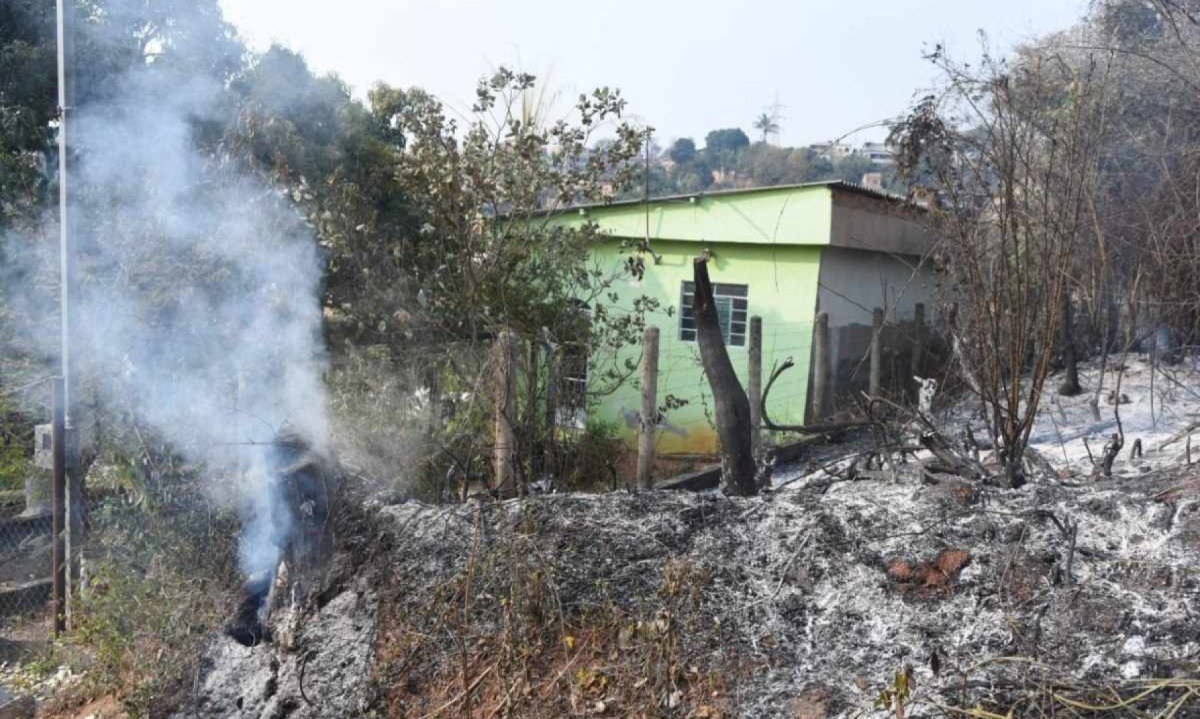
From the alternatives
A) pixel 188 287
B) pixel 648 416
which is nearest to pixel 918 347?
pixel 648 416

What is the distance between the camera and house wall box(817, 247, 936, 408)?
12.1 meters

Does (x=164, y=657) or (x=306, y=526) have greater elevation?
(x=306, y=526)

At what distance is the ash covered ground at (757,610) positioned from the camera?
12.5ft

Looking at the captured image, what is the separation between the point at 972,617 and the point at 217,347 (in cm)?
538

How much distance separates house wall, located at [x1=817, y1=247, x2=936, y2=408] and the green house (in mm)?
19

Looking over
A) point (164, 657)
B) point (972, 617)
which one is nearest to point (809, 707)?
point (972, 617)

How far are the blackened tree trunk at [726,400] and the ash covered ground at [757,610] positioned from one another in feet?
2.01

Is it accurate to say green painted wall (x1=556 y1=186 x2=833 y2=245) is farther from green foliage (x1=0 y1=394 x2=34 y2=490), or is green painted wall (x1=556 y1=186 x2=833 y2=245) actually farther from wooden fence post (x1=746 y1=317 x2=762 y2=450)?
green foliage (x1=0 y1=394 x2=34 y2=490)

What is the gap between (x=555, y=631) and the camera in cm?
443

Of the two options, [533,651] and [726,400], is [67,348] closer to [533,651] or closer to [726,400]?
[533,651]

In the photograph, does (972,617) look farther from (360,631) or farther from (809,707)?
(360,631)

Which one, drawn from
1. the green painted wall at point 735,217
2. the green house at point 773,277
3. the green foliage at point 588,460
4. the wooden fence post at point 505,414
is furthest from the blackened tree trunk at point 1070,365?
the wooden fence post at point 505,414

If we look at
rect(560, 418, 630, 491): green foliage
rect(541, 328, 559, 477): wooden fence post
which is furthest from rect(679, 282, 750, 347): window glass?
rect(541, 328, 559, 477): wooden fence post

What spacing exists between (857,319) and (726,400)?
7706 millimetres
